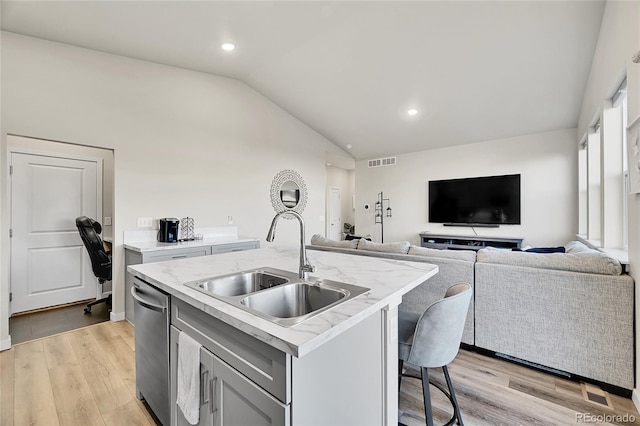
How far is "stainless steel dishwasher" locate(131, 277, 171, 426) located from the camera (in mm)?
1464

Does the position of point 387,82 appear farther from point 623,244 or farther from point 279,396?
point 279,396

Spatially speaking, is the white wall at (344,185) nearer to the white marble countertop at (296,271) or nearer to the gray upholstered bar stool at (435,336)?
the white marble countertop at (296,271)

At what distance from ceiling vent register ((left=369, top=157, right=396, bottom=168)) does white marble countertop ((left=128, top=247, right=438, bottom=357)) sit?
4808mm

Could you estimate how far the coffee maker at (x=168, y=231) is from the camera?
346 centimetres

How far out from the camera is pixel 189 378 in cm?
123

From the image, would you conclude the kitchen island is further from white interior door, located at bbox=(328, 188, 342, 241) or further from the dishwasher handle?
white interior door, located at bbox=(328, 188, 342, 241)

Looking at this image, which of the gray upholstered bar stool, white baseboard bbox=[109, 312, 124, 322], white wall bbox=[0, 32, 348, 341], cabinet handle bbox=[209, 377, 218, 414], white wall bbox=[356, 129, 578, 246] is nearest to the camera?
cabinet handle bbox=[209, 377, 218, 414]

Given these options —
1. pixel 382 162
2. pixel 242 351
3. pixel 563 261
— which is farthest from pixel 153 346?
pixel 382 162

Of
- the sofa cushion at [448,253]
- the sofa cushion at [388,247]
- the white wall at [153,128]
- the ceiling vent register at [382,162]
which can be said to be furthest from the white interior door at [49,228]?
the ceiling vent register at [382,162]

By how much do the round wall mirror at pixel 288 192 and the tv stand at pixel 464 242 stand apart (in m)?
2.57

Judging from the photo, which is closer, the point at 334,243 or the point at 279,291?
the point at 279,291

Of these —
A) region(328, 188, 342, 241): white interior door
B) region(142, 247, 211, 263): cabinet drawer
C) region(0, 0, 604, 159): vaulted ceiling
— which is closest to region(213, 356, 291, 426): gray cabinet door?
region(142, 247, 211, 263): cabinet drawer

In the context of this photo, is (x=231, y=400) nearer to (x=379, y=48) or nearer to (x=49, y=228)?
(x=379, y=48)

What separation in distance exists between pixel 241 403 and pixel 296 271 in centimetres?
72
